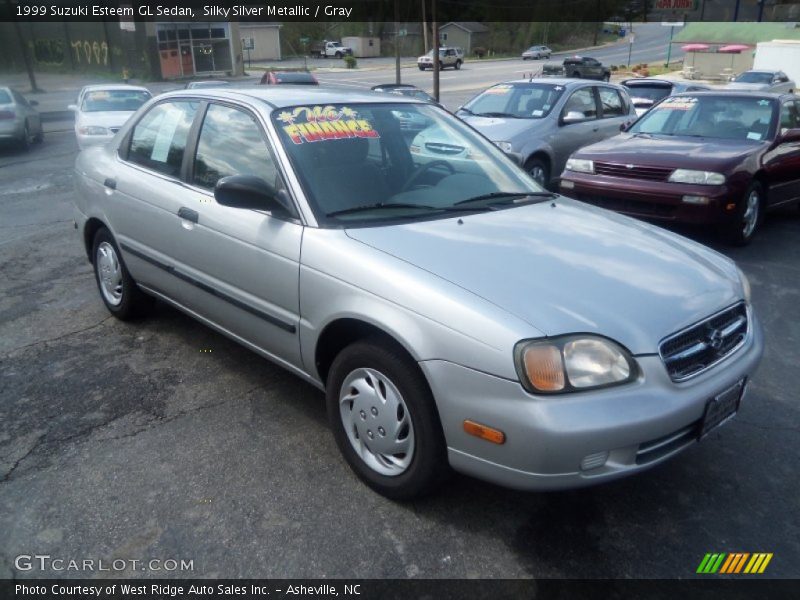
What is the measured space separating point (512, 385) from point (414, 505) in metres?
0.87

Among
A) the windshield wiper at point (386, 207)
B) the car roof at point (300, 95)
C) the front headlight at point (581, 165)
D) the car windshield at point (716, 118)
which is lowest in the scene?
the front headlight at point (581, 165)

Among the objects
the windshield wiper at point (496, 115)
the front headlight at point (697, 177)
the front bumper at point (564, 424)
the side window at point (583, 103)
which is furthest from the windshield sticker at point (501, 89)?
the front bumper at point (564, 424)

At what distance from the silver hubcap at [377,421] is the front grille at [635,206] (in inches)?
187

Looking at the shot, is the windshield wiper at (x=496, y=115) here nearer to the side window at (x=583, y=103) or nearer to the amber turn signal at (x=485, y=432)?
the side window at (x=583, y=103)

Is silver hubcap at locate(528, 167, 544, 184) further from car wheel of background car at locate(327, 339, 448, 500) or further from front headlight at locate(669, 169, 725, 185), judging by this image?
car wheel of background car at locate(327, 339, 448, 500)

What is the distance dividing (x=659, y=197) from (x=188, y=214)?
15.3 feet

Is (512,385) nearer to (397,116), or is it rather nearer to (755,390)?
A: (397,116)

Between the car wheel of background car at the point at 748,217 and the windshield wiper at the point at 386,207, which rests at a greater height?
the windshield wiper at the point at 386,207

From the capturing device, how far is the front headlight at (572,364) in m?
2.44

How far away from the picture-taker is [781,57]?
123ft

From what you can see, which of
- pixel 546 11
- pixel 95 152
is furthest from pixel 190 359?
pixel 546 11

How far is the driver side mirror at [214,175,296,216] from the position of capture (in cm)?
318

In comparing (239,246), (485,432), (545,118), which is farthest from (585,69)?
(485,432)

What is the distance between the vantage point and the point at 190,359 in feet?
14.5
